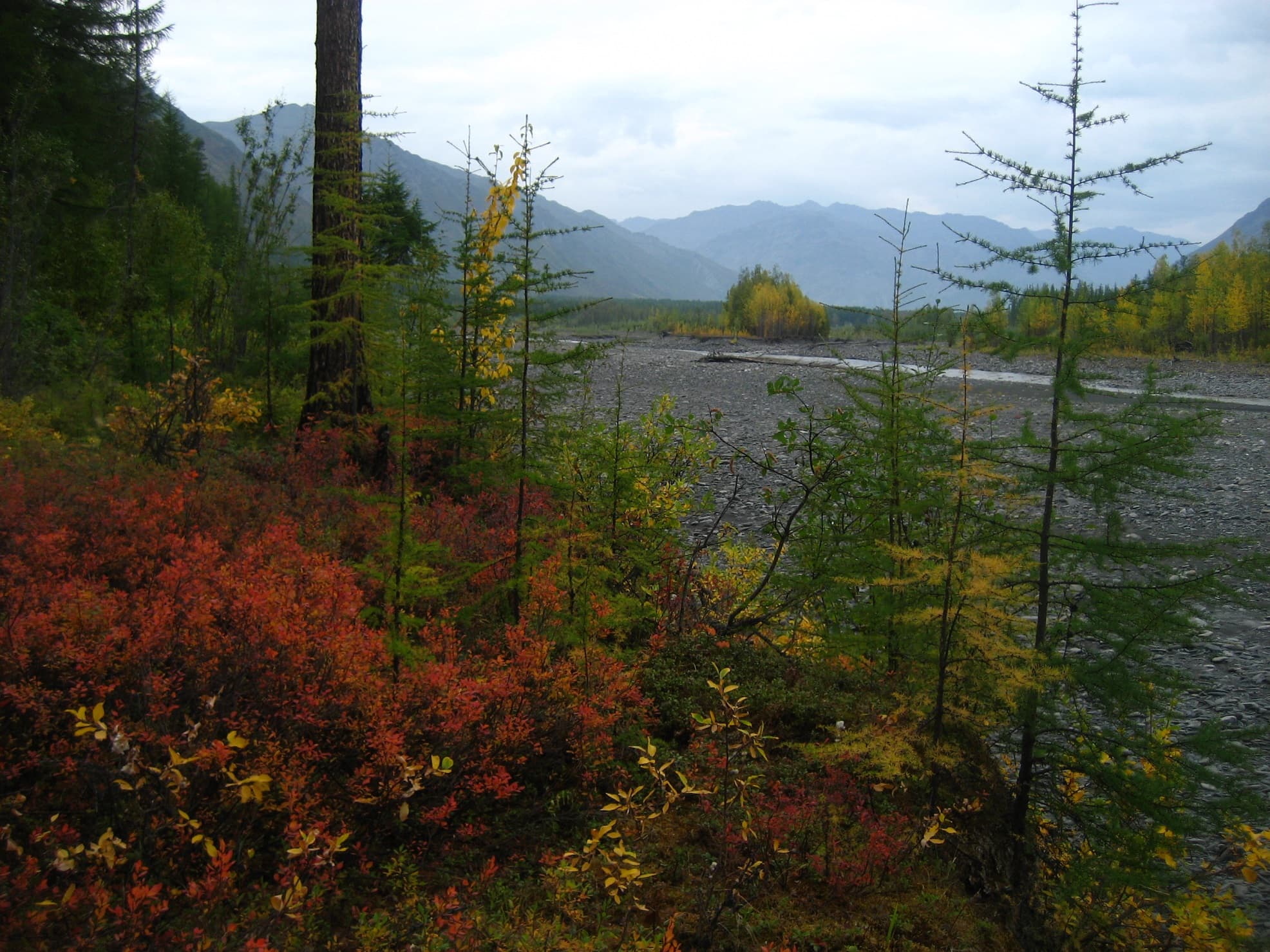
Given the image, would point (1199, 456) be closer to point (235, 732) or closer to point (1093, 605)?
point (1093, 605)

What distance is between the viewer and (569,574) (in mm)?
4312

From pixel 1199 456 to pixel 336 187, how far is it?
39.1ft

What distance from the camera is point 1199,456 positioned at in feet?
37.7

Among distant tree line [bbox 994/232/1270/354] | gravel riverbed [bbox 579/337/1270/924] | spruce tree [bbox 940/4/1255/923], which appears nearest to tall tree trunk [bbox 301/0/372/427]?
gravel riverbed [bbox 579/337/1270/924]

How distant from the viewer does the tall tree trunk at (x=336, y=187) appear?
24.6 ft

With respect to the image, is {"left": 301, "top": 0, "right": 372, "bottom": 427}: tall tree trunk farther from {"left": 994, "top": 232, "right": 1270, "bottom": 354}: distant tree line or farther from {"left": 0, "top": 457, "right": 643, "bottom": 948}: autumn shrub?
{"left": 994, "top": 232, "right": 1270, "bottom": 354}: distant tree line

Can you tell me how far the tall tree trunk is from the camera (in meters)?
7.50

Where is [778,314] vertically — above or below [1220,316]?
above

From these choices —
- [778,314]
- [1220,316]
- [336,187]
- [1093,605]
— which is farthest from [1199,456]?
[778,314]

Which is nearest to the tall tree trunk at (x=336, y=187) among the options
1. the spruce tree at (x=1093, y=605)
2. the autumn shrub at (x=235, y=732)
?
the autumn shrub at (x=235, y=732)

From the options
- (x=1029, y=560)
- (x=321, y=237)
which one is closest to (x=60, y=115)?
(x=321, y=237)

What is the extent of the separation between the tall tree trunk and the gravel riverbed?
9.53 feet

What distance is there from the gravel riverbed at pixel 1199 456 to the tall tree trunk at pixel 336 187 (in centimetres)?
290

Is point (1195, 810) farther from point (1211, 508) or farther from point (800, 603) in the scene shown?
point (1211, 508)
